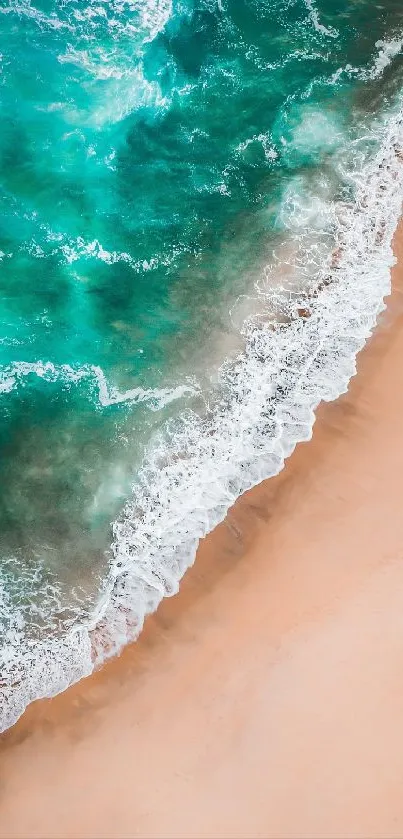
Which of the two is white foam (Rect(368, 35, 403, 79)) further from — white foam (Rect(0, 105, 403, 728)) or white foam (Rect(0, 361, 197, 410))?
white foam (Rect(0, 361, 197, 410))

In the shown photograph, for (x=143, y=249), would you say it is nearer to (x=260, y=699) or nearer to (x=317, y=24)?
(x=317, y=24)

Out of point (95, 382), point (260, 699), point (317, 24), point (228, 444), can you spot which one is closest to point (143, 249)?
point (95, 382)

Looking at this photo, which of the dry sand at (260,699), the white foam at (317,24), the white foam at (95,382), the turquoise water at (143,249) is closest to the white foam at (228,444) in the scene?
the turquoise water at (143,249)

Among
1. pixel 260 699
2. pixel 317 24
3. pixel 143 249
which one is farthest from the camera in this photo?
pixel 317 24

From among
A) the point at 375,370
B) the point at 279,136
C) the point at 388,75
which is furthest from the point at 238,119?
the point at 375,370

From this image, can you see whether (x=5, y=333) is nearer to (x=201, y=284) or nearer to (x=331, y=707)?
(x=201, y=284)

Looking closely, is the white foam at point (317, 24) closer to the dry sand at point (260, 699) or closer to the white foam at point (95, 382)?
the white foam at point (95, 382)

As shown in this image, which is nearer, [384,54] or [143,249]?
[143,249]
